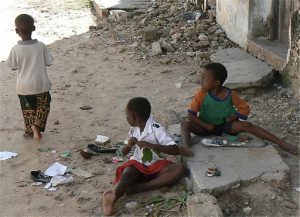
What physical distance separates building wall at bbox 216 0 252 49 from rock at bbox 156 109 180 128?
216 cm

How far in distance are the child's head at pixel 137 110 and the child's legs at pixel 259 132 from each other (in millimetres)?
822

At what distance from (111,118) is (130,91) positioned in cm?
88

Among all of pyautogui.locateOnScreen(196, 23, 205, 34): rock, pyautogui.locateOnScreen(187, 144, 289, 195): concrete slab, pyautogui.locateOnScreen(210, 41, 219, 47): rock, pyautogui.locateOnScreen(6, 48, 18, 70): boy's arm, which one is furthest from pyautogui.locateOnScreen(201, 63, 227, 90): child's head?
pyautogui.locateOnScreen(196, 23, 205, 34): rock

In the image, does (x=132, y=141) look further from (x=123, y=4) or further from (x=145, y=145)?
(x=123, y=4)

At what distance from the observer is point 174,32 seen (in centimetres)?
793

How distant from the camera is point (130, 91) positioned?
6.05 m

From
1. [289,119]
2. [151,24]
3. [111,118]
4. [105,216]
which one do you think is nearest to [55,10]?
[151,24]

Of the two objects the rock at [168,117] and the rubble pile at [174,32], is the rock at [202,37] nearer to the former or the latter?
the rubble pile at [174,32]

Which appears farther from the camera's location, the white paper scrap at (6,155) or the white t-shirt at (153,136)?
the white paper scrap at (6,155)

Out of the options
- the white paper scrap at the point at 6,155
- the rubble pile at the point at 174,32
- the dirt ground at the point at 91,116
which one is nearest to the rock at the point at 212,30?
the rubble pile at the point at 174,32

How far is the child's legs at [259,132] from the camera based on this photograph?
12.9 feet

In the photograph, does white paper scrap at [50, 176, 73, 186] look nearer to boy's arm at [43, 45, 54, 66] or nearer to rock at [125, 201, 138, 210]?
rock at [125, 201, 138, 210]

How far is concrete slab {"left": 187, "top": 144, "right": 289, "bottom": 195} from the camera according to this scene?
11.2ft

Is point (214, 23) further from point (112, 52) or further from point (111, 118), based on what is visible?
point (111, 118)
